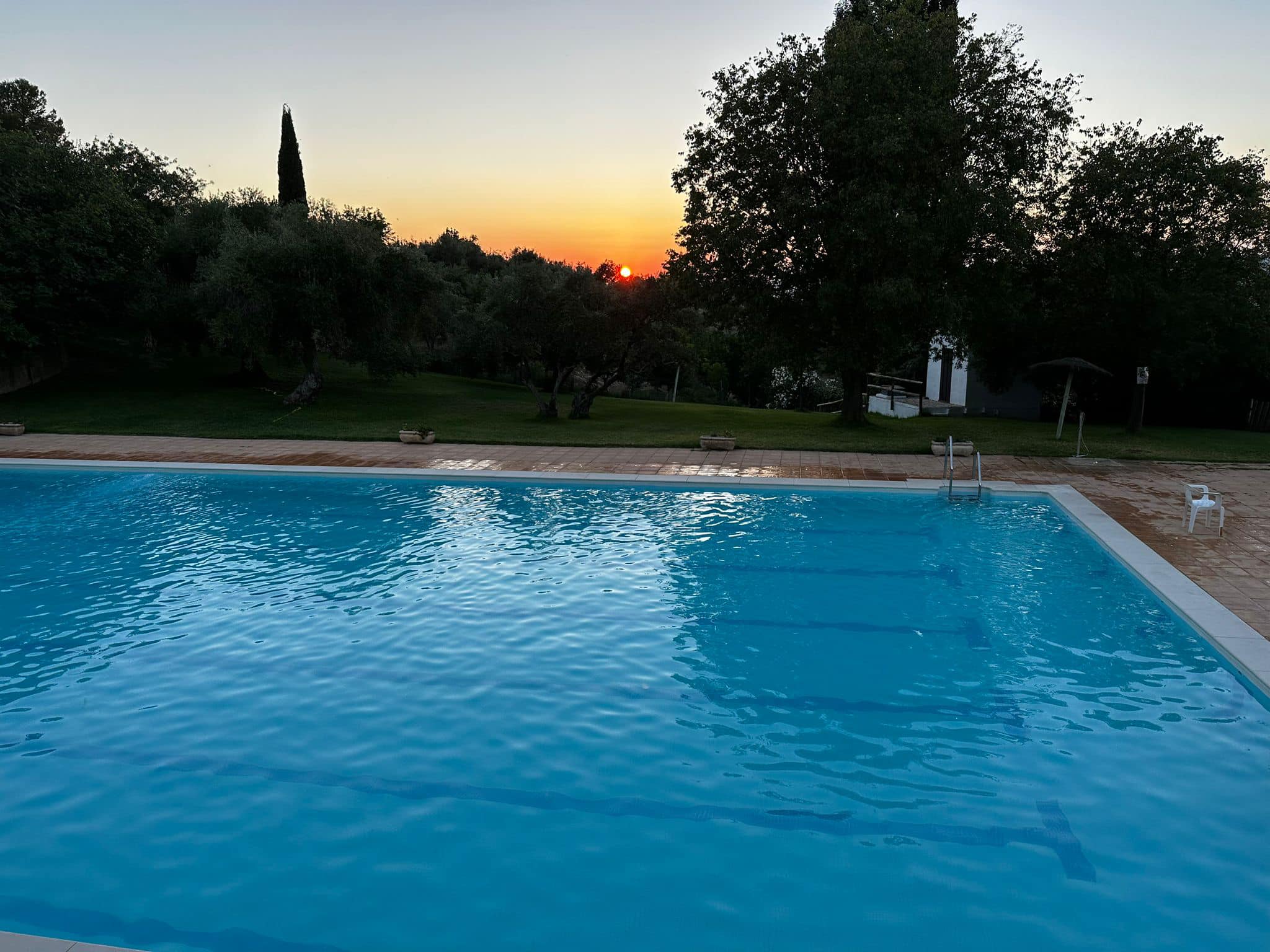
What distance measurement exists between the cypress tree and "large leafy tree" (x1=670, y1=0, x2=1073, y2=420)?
20775 millimetres

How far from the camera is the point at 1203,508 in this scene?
1242 centimetres

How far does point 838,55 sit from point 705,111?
432 cm

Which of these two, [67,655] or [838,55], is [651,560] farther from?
[838,55]

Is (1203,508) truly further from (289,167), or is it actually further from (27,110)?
(27,110)

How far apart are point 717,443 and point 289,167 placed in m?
27.6

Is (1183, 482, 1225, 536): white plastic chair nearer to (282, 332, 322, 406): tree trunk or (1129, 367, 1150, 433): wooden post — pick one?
(1129, 367, 1150, 433): wooden post

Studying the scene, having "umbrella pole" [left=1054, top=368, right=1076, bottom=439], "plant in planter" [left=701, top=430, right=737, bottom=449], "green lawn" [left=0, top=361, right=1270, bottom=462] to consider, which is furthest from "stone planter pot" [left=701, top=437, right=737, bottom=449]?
"umbrella pole" [left=1054, top=368, right=1076, bottom=439]

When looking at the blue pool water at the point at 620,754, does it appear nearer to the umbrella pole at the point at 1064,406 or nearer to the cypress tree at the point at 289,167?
the umbrella pole at the point at 1064,406

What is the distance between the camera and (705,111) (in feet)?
82.2

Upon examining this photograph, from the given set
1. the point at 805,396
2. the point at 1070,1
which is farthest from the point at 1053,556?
the point at 805,396

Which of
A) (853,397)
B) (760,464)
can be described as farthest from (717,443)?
(853,397)

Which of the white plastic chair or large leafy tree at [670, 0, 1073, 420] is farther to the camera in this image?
large leafy tree at [670, 0, 1073, 420]

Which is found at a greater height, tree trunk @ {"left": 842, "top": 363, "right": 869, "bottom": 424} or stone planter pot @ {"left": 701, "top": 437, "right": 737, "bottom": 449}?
tree trunk @ {"left": 842, "top": 363, "right": 869, "bottom": 424}

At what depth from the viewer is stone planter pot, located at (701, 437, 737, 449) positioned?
67.4 feet
